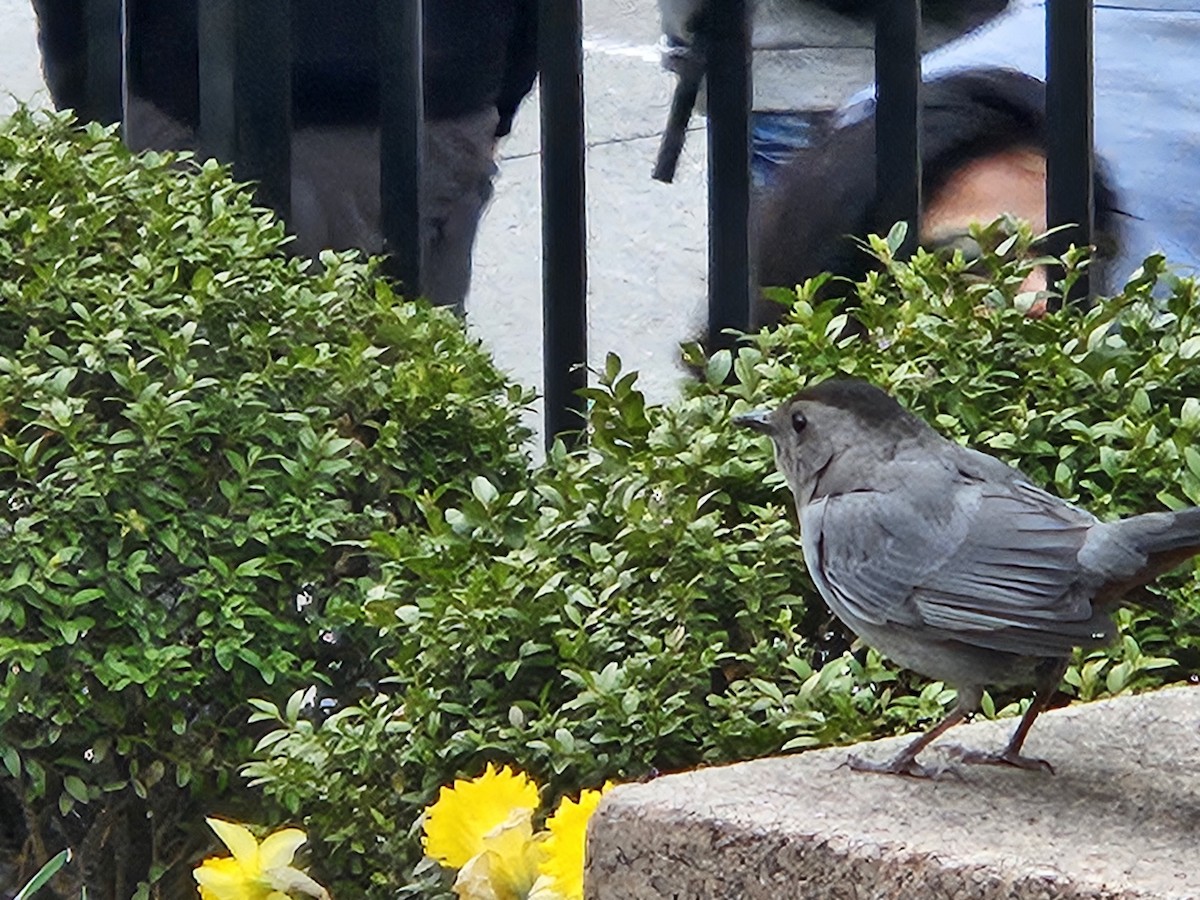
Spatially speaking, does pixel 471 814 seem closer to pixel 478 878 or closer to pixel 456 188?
pixel 478 878

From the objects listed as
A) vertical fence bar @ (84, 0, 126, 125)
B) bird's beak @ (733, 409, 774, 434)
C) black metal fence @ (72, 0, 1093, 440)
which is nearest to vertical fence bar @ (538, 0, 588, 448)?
black metal fence @ (72, 0, 1093, 440)

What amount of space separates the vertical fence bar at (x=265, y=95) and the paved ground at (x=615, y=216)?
3246 mm

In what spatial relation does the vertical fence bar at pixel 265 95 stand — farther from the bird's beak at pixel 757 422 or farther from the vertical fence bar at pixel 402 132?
the bird's beak at pixel 757 422

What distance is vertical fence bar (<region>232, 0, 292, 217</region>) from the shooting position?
12.8 feet

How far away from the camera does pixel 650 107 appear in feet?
26.2

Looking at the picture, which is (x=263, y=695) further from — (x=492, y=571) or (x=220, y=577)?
(x=492, y=571)

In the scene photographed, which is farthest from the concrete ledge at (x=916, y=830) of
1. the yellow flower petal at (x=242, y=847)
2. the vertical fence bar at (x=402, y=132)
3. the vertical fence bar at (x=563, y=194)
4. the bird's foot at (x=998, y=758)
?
the vertical fence bar at (x=402, y=132)

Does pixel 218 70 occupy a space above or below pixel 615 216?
above

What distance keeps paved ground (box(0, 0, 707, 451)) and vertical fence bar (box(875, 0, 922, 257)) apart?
3.83 meters

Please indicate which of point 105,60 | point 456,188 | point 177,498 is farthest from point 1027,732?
point 105,60

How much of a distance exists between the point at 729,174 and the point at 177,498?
46.2 inches

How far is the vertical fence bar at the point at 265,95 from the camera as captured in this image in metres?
3.89

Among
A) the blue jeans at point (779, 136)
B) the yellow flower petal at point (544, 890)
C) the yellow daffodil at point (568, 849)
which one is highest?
the blue jeans at point (779, 136)

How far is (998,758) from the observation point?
1910 mm
